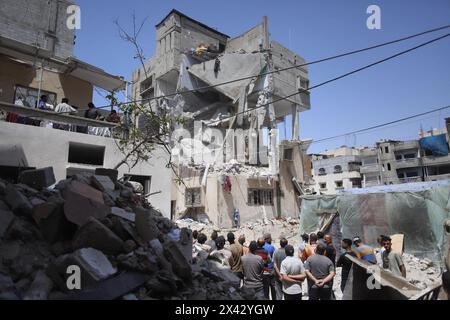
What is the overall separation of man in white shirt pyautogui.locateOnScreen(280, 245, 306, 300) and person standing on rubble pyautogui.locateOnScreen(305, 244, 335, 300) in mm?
154

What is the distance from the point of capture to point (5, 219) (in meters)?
3.91

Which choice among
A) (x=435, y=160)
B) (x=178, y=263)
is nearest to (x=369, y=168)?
(x=435, y=160)

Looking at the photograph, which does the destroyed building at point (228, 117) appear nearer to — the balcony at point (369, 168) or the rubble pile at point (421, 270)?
the rubble pile at point (421, 270)

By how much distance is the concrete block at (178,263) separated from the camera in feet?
12.7

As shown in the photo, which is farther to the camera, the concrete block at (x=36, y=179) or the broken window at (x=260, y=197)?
the broken window at (x=260, y=197)

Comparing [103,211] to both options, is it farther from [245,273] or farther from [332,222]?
[332,222]

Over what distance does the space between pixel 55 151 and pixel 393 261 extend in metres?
10.2

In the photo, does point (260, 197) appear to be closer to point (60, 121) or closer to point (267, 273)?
point (60, 121)

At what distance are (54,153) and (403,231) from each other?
12.3 metres

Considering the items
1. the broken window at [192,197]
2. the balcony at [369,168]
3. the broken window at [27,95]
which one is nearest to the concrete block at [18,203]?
the broken window at [27,95]

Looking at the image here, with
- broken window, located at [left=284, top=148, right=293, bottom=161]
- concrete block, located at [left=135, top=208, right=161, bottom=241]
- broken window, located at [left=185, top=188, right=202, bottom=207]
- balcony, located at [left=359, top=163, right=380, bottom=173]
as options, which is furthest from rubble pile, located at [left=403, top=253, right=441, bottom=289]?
balcony, located at [left=359, top=163, right=380, bottom=173]

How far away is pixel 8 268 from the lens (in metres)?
3.33

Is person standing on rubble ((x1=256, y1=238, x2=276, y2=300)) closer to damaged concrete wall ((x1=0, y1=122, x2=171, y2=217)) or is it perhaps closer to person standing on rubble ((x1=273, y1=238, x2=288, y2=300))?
person standing on rubble ((x1=273, y1=238, x2=288, y2=300))

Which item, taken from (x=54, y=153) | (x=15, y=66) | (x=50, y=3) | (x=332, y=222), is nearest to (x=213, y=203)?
(x=332, y=222)
